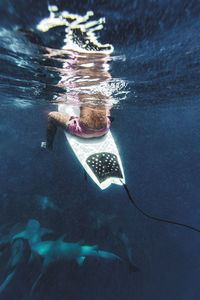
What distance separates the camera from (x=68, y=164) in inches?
744

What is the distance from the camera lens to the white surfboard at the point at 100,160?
153 inches

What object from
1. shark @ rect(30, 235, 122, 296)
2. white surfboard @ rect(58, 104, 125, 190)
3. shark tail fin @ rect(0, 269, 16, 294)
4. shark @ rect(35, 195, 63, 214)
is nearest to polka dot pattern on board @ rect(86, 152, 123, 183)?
white surfboard @ rect(58, 104, 125, 190)

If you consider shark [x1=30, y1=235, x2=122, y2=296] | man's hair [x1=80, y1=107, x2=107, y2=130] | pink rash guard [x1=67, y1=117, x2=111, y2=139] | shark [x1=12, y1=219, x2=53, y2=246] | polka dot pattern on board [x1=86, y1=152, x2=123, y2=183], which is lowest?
shark [x1=30, y1=235, x2=122, y2=296]

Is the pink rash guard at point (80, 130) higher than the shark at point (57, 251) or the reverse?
higher

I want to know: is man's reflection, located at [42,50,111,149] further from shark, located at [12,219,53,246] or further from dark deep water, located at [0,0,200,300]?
shark, located at [12,219,53,246]

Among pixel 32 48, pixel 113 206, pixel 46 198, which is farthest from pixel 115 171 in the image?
pixel 113 206

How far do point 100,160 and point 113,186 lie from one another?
13987 millimetres

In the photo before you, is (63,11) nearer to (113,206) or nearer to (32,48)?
(32,48)

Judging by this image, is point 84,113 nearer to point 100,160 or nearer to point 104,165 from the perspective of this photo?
point 100,160

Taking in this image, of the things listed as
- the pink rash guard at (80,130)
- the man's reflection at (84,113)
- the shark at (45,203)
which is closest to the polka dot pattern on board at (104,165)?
the pink rash guard at (80,130)

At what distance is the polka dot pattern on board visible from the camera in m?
3.92

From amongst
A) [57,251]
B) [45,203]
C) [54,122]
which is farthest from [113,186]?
[54,122]

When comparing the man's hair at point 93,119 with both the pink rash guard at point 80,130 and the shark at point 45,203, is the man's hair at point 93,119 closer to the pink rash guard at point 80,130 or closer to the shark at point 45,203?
the pink rash guard at point 80,130

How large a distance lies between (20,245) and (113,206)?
9.40 m
